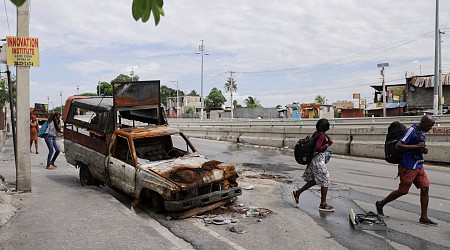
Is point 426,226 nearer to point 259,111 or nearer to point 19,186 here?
point 19,186

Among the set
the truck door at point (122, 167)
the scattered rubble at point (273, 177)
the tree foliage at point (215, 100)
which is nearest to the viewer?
the truck door at point (122, 167)

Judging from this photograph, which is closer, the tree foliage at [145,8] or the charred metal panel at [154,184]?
the tree foliage at [145,8]

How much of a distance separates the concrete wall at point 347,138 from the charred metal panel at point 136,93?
8998mm

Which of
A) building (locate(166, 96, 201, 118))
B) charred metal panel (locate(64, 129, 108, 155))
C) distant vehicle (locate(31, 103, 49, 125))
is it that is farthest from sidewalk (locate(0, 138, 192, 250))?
building (locate(166, 96, 201, 118))

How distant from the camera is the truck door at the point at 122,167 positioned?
7.09m

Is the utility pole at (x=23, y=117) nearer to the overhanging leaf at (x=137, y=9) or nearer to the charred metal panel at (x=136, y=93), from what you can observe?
the charred metal panel at (x=136, y=93)

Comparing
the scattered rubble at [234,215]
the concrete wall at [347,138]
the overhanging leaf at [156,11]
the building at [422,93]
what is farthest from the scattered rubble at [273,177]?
the building at [422,93]

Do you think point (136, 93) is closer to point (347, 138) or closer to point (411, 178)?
point (411, 178)

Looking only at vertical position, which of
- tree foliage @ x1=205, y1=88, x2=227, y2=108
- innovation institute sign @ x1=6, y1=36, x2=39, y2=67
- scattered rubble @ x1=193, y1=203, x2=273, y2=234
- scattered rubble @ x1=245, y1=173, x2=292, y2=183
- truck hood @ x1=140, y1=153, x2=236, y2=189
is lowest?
scattered rubble @ x1=245, y1=173, x2=292, y2=183

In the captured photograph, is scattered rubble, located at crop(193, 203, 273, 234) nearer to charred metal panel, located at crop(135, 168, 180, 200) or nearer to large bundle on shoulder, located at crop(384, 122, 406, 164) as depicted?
charred metal panel, located at crop(135, 168, 180, 200)

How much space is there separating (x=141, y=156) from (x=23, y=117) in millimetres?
2420

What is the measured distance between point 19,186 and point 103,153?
1.71 meters

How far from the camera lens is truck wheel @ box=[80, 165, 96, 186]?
28.8ft

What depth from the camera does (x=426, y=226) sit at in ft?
18.7
